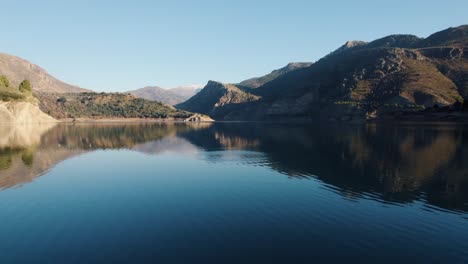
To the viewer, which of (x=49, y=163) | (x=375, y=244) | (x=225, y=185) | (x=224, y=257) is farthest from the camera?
(x=49, y=163)

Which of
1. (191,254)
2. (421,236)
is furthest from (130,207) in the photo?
(421,236)

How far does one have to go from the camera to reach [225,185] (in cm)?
4706

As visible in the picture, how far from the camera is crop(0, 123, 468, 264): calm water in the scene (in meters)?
23.7

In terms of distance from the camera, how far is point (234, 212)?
33.6m

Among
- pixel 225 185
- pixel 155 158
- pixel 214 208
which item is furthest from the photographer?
pixel 155 158

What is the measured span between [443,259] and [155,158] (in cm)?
6673

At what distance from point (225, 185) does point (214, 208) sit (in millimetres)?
12145

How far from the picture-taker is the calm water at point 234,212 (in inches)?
933

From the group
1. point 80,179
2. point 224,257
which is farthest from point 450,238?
point 80,179

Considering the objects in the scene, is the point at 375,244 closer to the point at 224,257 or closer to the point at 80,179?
the point at 224,257

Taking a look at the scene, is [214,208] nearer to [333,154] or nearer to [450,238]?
[450,238]

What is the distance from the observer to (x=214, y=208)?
115ft

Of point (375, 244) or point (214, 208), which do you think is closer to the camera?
point (375, 244)

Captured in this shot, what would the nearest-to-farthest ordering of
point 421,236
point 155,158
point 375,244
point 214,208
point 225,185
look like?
point 375,244 < point 421,236 < point 214,208 < point 225,185 < point 155,158
